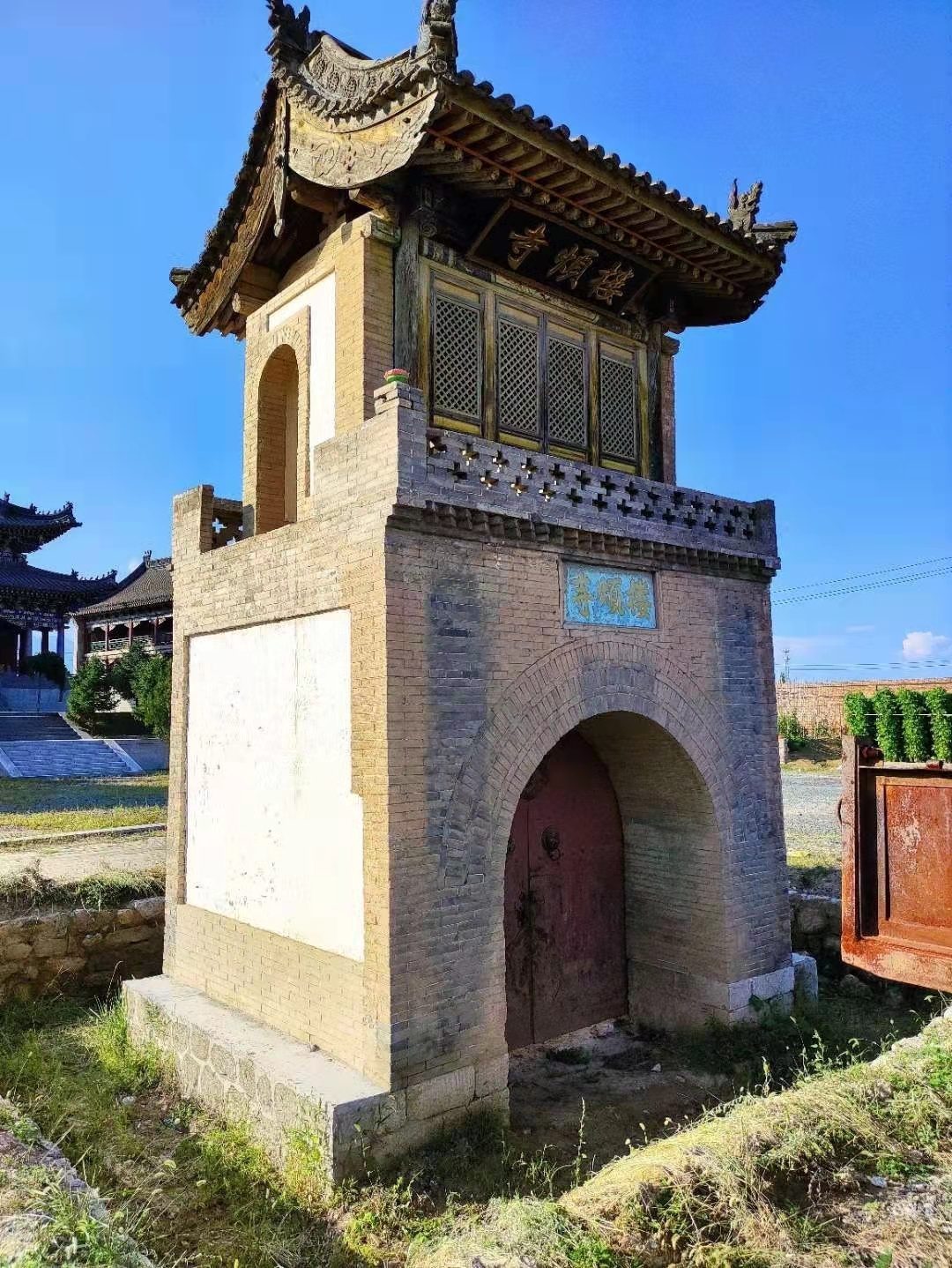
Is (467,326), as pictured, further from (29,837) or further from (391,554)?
(29,837)

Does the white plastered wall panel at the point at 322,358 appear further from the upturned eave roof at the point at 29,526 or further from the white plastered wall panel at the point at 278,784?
the upturned eave roof at the point at 29,526

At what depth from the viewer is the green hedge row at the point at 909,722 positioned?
20500 millimetres

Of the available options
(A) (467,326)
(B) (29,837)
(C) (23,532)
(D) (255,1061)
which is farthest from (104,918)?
(C) (23,532)

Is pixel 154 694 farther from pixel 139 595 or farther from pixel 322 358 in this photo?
pixel 322 358

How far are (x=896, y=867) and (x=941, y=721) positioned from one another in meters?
17.7

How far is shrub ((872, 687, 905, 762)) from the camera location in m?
22.2

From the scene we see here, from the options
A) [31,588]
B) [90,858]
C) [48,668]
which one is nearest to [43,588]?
Result: [31,588]

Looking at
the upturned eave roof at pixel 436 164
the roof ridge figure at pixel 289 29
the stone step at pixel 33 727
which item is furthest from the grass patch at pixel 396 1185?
the stone step at pixel 33 727

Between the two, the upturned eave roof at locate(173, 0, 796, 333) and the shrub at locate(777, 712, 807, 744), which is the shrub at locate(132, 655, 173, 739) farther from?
the shrub at locate(777, 712, 807, 744)

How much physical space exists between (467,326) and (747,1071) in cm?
697

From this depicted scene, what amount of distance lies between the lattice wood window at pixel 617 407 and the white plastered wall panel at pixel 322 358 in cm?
278

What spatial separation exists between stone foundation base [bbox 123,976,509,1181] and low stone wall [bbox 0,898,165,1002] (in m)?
2.40

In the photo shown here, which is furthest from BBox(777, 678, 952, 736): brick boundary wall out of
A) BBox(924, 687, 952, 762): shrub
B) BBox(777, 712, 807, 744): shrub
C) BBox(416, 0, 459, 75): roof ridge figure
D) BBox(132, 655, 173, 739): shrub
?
BBox(416, 0, 459, 75): roof ridge figure

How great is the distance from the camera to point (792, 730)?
3612 cm
